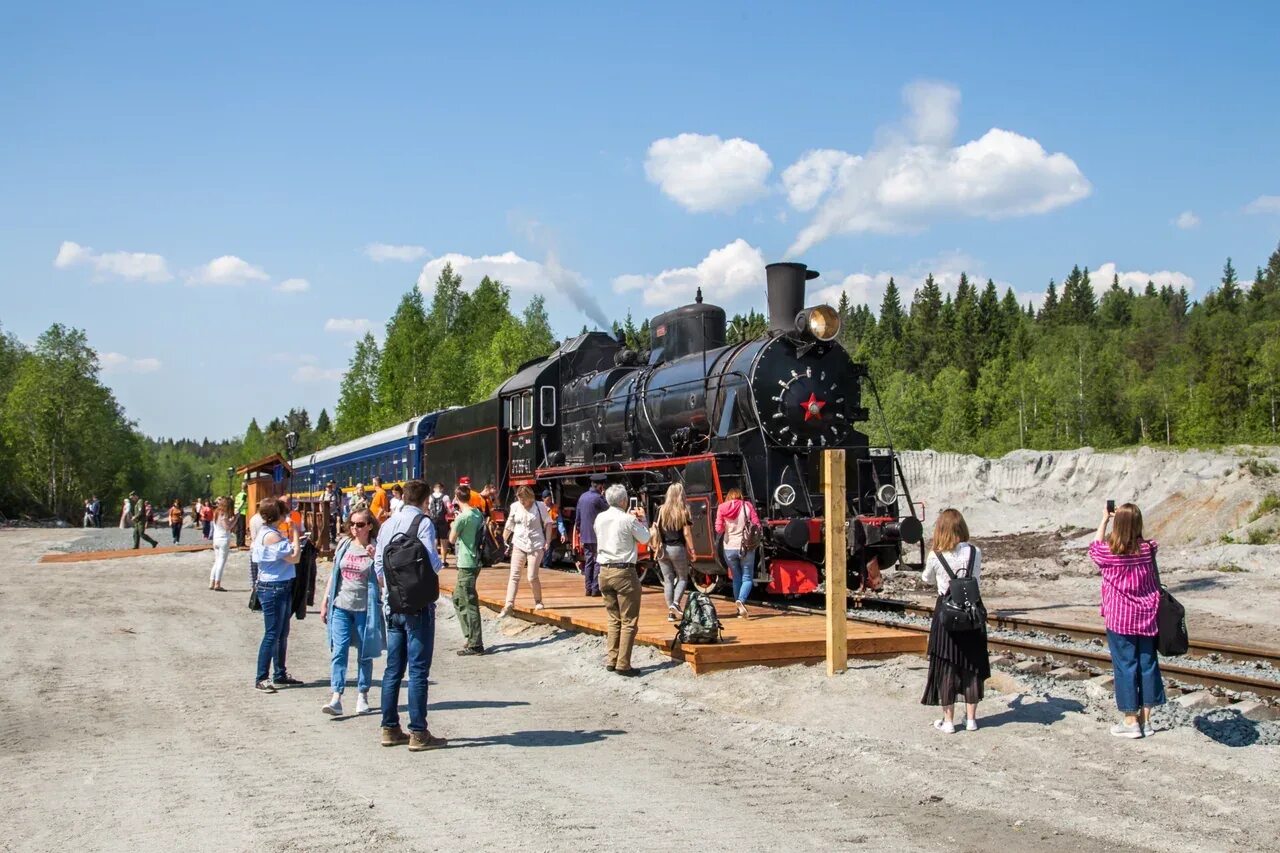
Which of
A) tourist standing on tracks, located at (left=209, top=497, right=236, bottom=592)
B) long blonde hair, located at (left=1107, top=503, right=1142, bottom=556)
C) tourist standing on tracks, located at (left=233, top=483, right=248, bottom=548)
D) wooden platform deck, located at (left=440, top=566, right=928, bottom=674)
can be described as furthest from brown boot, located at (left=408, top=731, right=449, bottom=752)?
tourist standing on tracks, located at (left=233, top=483, right=248, bottom=548)

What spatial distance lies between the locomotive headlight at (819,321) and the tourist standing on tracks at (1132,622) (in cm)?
723

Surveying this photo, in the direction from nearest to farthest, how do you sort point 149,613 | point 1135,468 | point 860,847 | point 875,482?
1. point 860,847
2. point 875,482
3. point 149,613
4. point 1135,468

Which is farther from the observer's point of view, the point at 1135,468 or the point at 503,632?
the point at 1135,468

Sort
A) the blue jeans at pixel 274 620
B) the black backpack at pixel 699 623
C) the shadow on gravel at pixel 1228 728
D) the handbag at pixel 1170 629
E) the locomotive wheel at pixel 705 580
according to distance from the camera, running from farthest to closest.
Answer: the locomotive wheel at pixel 705 580 → the black backpack at pixel 699 623 → the blue jeans at pixel 274 620 → the shadow on gravel at pixel 1228 728 → the handbag at pixel 1170 629

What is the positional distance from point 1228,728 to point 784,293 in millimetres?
8758

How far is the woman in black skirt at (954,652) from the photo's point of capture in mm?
7652

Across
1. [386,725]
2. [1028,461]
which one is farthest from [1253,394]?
[386,725]

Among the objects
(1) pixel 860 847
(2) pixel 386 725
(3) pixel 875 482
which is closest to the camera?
(1) pixel 860 847

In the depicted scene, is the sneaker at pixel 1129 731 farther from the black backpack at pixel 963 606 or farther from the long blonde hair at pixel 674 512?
the long blonde hair at pixel 674 512

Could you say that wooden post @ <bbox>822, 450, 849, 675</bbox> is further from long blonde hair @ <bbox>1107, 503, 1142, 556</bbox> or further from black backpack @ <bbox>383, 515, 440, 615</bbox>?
black backpack @ <bbox>383, 515, 440, 615</bbox>

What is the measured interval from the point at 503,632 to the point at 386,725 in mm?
5753

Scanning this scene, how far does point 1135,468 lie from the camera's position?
35.8 m

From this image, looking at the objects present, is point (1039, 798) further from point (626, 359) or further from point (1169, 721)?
point (626, 359)

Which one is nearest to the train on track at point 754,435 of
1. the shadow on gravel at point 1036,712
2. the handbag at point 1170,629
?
the shadow on gravel at point 1036,712
